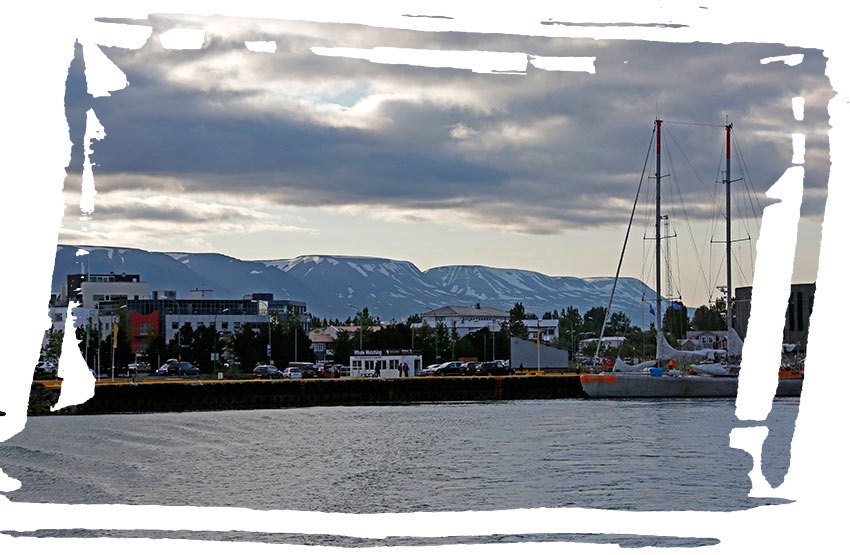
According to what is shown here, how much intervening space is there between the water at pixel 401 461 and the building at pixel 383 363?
47809 millimetres

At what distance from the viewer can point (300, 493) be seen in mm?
31844

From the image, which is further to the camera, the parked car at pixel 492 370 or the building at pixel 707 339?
the building at pixel 707 339

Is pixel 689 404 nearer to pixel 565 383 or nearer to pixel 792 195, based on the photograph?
pixel 565 383

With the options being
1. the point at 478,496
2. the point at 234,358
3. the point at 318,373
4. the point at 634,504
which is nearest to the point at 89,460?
the point at 478,496

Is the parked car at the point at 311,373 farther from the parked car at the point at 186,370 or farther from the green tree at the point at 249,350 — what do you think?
the green tree at the point at 249,350

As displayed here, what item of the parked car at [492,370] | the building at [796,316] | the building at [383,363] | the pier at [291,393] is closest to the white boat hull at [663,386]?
the pier at [291,393]

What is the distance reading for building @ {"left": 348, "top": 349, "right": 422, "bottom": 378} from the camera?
11769 centimetres

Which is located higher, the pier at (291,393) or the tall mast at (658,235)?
the tall mast at (658,235)

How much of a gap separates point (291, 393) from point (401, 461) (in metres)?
54.4

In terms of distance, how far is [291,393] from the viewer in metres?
94.1

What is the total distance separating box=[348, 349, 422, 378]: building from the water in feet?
157

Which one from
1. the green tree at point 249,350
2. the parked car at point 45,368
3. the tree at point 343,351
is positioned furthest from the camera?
the tree at point 343,351

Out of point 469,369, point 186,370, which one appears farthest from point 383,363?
point 186,370

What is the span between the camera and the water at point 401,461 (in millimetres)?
30250
